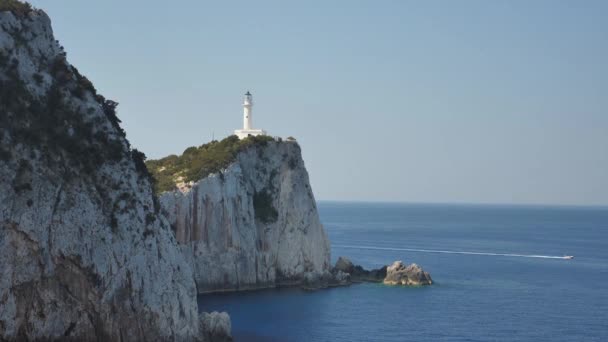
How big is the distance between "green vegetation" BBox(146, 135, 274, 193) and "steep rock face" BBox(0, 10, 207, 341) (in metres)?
24.8

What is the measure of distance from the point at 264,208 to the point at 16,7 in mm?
38735

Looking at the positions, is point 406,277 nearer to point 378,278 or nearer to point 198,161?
point 378,278

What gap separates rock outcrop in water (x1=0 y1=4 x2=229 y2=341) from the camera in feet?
123

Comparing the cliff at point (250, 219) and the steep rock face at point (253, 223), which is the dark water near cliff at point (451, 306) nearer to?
the cliff at point (250, 219)

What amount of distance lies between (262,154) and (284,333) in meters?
28.7

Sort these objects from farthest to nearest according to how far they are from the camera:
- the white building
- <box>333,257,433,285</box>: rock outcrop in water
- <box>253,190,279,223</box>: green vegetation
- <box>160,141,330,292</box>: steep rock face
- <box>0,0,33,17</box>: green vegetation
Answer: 1. the white building
2. <box>253,190,279,223</box>: green vegetation
3. <box>333,257,433,285</box>: rock outcrop in water
4. <box>160,141,330,292</box>: steep rock face
5. <box>0,0,33,17</box>: green vegetation

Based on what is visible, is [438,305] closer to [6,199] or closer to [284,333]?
[284,333]

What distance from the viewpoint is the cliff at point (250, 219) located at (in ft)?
229

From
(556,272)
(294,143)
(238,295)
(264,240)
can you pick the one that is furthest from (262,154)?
(556,272)

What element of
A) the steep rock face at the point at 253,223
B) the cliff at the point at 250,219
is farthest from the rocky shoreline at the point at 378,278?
the steep rock face at the point at 253,223

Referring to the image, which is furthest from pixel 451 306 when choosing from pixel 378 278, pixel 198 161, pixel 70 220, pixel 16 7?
pixel 16 7

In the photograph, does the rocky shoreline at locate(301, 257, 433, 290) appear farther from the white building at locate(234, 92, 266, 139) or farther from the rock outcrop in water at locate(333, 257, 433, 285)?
the white building at locate(234, 92, 266, 139)

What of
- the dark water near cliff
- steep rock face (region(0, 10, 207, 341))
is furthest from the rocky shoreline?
steep rock face (region(0, 10, 207, 341))

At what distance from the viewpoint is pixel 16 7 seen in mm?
42531
